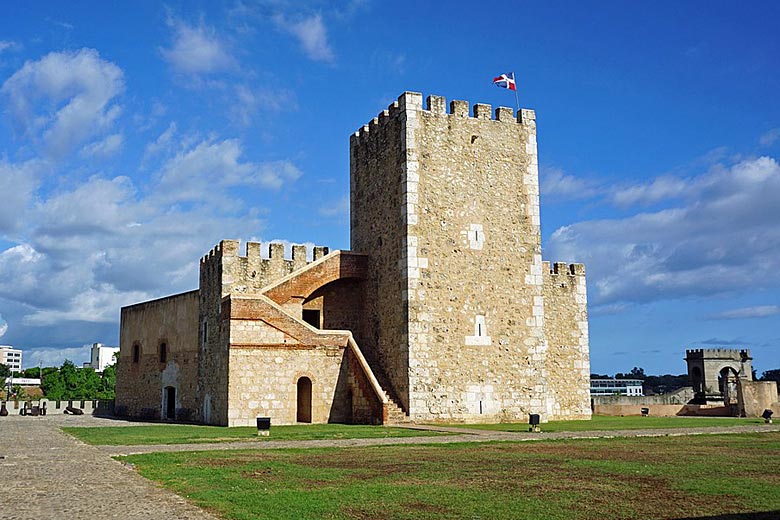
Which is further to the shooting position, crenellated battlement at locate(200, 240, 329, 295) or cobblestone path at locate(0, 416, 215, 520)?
crenellated battlement at locate(200, 240, 329, 295)

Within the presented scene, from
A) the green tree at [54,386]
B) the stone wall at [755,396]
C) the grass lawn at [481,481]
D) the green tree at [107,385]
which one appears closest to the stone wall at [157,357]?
the grass lawn at [481,481]

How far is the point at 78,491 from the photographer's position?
10008 millimetres

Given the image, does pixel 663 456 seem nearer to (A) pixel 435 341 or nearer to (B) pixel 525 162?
(A) pixel 435 341

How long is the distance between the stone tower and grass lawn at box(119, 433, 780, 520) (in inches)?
409

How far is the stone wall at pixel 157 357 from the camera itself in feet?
105

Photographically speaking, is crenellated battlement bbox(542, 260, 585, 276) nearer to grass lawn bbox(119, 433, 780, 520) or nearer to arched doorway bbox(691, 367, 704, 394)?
grass lawn bbox(119, 433, 780, 520)

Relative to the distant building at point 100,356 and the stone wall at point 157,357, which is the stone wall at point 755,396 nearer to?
the stone wall at point 157,357

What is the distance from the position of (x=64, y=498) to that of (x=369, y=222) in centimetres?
2098

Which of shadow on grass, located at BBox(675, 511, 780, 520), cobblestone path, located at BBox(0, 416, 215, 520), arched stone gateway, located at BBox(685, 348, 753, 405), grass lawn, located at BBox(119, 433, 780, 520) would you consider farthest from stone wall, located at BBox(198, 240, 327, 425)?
arched stone gateway, located at BBox(685, 348, 753, 405)

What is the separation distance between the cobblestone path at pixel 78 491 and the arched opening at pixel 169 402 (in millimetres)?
17940

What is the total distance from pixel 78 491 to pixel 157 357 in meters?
25.9

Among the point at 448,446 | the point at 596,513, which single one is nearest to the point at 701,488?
the point at 596,513

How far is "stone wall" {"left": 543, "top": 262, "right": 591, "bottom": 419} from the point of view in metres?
31.8

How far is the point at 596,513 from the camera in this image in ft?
26.9
